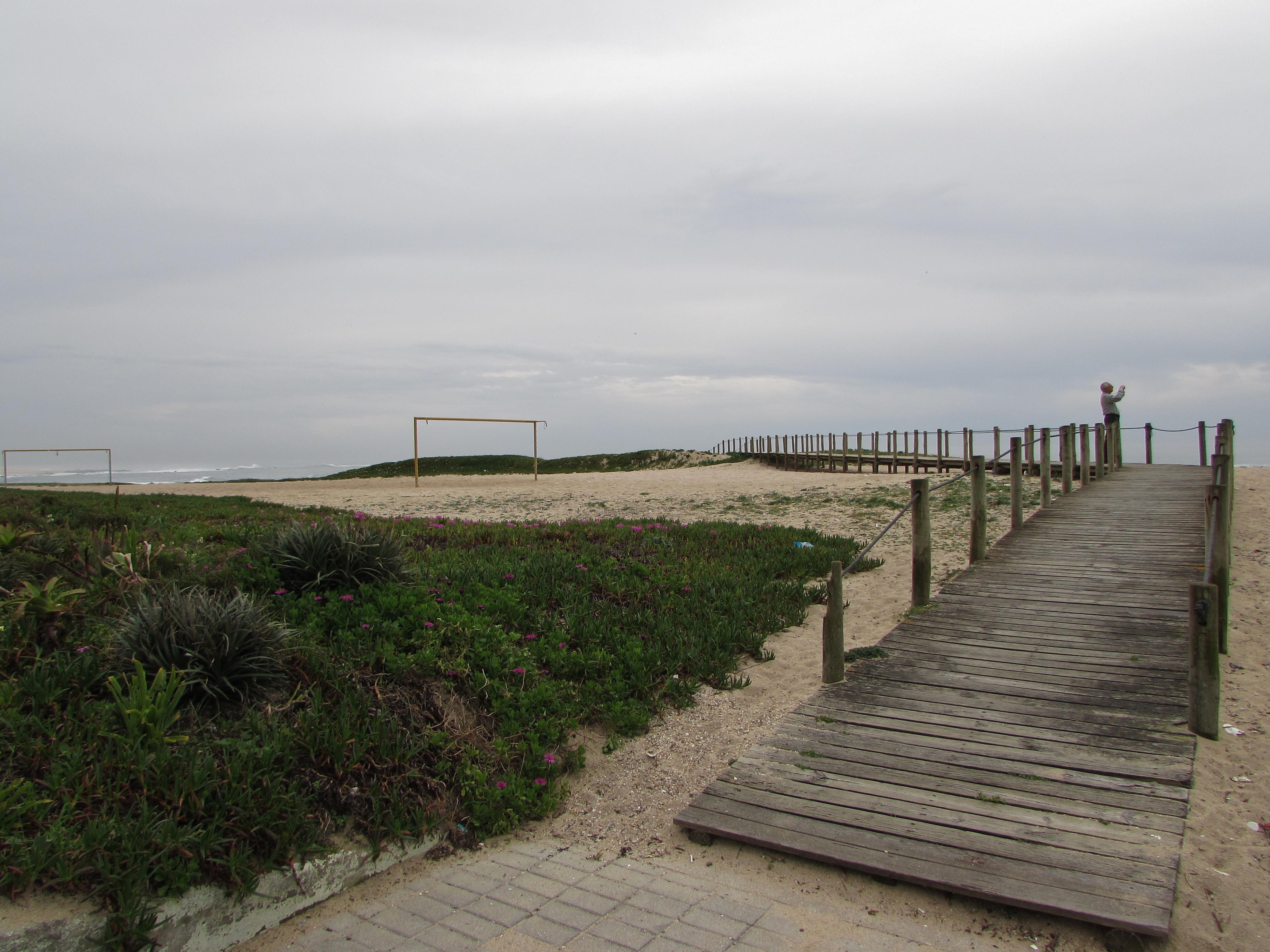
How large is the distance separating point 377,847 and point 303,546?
313 cm

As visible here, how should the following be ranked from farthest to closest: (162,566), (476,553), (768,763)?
(476,553)
(162,566)
(768,763)

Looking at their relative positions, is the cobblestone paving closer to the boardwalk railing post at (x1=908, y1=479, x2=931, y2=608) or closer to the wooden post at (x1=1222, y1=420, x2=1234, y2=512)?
the boardwalk railing post at (x1=908, y1=479, x2=931, y2=608)

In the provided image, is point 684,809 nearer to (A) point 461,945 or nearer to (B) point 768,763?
(B) point 768,763

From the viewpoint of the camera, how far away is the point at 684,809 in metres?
3.93

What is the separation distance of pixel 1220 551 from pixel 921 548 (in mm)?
2239

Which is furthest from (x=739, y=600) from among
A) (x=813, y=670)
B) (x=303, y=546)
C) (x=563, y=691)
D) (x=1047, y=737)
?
(x=303, y=546)

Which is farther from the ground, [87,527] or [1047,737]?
[87,527]

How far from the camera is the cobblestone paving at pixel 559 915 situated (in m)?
2.98

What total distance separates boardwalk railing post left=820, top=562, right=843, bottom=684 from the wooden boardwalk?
102 millimetres

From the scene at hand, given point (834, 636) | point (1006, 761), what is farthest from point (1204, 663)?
point (834, 636)

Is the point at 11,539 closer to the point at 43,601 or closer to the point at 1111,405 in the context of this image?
the point at 43,601

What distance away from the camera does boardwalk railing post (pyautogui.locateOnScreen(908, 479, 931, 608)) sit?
7.30 meters

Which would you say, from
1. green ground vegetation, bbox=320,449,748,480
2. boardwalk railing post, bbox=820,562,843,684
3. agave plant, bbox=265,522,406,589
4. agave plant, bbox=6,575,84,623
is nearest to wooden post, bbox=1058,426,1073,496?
boardwalk railing post, bbox=820,562,843,684

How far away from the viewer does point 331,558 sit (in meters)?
6.15
